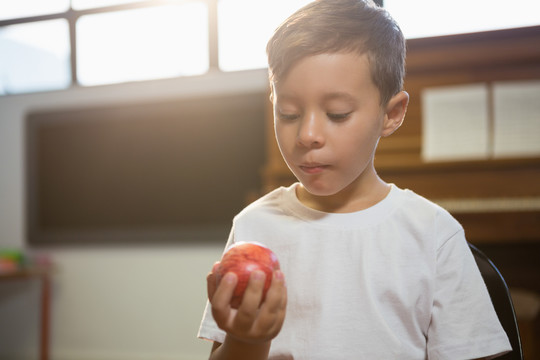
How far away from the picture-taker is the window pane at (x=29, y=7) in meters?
3.31

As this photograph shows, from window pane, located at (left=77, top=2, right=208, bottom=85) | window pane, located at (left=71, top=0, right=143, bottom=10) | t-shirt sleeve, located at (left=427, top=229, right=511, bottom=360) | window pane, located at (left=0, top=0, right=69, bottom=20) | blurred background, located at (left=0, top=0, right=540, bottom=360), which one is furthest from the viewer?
window pane, located at (left=0, top=0, right=69, bottom=20)

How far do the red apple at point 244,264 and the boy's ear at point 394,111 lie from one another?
0.27 m

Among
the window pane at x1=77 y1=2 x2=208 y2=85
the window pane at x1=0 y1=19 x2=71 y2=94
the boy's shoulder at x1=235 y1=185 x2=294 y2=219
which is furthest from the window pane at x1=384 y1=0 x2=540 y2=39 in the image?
the window pane at x1=0 y1=19 x2=71 y2=94

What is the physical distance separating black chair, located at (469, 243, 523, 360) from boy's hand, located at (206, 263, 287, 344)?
373 mm

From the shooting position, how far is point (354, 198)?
0.79m

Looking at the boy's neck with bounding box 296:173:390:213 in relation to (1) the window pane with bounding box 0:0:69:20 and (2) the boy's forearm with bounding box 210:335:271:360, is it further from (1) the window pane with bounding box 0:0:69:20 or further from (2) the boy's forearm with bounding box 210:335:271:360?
(1) the window pane with bounding box 0:0:69:20

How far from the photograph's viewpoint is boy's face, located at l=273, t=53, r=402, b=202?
0.64 metres

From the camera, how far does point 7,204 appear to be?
3281 mm

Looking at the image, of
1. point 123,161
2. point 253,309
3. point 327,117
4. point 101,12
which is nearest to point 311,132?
point 327,117

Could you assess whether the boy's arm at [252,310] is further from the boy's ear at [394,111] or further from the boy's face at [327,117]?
the boy's ear at [394,111]

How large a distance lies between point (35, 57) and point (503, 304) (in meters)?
3.59

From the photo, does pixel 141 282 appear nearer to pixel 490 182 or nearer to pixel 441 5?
pixel 490 182

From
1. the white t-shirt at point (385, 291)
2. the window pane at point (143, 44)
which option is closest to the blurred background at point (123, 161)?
the window pane at point (143, 44)

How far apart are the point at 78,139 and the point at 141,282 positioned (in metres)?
1.06
